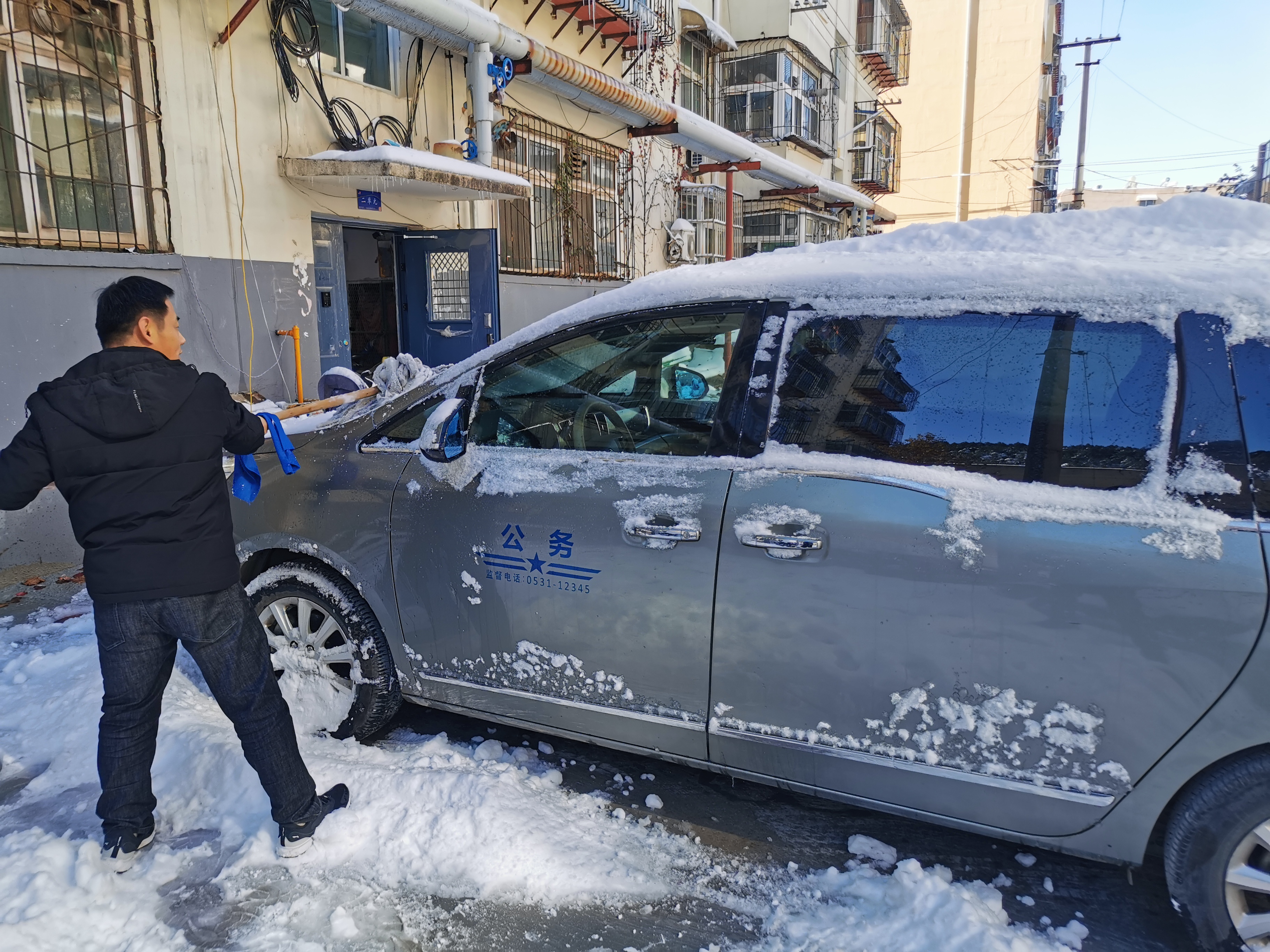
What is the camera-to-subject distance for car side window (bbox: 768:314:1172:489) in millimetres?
2160

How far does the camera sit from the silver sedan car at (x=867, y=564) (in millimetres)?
2035

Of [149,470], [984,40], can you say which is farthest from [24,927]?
[984,40]

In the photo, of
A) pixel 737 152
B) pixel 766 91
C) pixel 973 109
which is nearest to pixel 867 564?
pixel 737 152

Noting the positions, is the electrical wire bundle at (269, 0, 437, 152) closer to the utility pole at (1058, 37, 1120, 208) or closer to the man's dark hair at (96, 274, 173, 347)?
the man's dark hair at (96, 274, 173, 347)

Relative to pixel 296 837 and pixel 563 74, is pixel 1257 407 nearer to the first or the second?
pixel 296 837

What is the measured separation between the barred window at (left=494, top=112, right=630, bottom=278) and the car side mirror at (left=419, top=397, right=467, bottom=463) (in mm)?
8426

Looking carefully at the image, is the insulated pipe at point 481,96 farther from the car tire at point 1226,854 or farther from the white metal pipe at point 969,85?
the white metal pipe at point 969,85

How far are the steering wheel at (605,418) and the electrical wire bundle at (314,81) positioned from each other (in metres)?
5.81

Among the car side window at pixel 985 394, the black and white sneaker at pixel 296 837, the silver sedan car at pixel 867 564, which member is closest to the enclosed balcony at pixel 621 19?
the silver sedan car at pixel 867 564

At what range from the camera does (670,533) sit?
2.54 meters

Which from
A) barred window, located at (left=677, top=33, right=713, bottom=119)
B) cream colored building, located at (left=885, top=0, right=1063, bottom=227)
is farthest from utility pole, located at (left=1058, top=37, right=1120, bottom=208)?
barred window, located at (left=677, top=33, right=713, bottom=119)

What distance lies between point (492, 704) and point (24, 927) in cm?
139

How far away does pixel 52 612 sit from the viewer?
466 centimetres

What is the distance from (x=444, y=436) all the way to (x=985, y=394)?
5.52 feet
